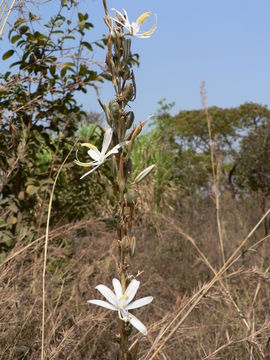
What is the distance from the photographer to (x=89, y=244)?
4566 mm

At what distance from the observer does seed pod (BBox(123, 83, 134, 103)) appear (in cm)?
123

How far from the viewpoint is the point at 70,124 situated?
155 inches

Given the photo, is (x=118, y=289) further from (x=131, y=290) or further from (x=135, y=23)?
(x=135, y=23)

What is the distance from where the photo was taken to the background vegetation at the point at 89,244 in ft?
7.57

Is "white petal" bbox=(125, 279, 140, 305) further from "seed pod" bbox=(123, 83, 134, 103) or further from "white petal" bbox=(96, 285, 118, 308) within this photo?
"seed pod" bbox=(123, 83, 134, 103)

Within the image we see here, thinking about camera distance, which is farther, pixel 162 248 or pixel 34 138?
pixel 162 248

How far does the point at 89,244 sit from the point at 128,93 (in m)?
3.43

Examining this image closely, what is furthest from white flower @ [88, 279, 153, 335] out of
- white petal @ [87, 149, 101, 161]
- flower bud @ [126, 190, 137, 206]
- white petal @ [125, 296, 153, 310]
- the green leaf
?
the green leaf

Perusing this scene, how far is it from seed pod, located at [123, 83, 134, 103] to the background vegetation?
8.6 inches

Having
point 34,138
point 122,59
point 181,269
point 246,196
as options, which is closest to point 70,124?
point 34,138

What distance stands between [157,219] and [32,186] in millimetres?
3171

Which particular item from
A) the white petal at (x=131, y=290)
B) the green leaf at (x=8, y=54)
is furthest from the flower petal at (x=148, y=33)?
the green leaf at (x=8, y=54)

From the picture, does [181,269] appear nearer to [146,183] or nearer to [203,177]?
[146,183]

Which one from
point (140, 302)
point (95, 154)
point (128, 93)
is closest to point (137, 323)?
point (140, 302)
